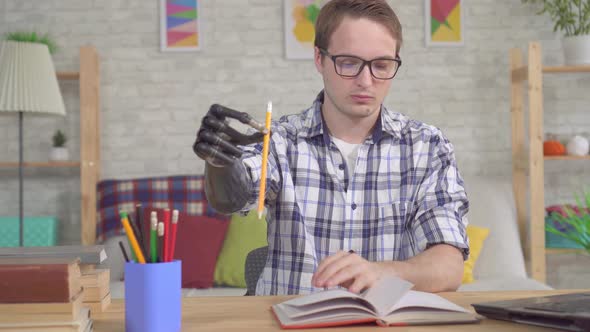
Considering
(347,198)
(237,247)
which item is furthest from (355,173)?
(237,247)

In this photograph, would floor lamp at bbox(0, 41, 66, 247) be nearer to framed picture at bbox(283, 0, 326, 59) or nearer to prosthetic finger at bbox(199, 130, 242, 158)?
framed picture at bbox(283, 0, 326, 59)

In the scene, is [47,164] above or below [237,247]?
above

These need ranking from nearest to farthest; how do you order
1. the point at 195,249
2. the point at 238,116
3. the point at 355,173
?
the point at 238,116, the point at 355,173, the point at 195,249

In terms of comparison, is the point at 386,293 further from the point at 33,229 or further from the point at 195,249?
the point at 33,229

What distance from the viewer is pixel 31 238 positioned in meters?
3.59

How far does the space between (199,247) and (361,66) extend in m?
1.83

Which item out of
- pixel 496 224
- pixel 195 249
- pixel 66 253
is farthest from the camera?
pixel 496 224

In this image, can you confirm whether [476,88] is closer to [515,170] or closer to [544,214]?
[515,170]

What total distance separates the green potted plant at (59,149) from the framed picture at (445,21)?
2160 millimetres

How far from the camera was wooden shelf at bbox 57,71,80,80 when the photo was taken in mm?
3506

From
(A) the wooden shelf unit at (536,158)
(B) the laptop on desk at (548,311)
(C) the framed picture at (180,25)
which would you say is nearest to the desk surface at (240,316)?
(B) the laptop on desk at (548,311)

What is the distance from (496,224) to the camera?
10.9 ft

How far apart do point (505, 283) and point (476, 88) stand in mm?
1301

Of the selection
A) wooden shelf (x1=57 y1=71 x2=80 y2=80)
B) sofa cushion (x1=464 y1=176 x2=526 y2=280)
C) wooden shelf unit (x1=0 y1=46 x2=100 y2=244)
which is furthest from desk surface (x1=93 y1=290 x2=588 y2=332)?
wooden shelf (x1=57 y1=71 x2=80 y2=80)
